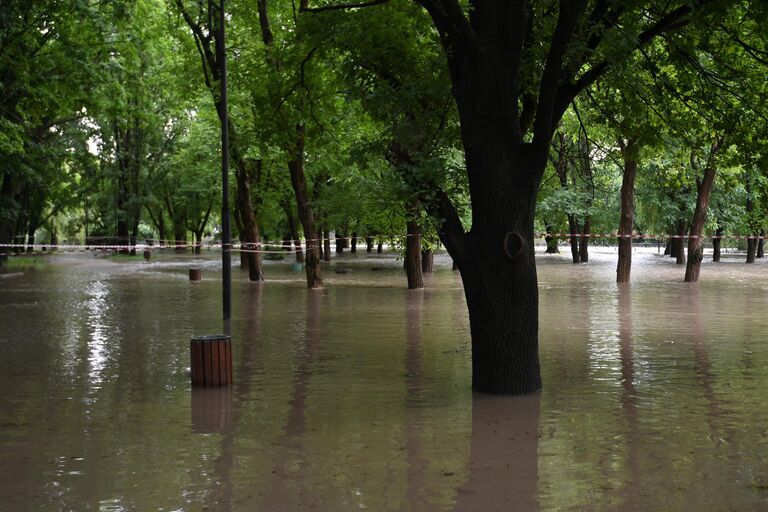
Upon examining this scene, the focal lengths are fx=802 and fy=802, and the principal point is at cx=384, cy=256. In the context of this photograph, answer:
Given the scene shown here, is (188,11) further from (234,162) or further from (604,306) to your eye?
(604,306)

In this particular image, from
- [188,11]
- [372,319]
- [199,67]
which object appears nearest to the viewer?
[372,319]

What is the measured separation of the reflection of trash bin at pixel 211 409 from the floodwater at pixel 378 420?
34 mm

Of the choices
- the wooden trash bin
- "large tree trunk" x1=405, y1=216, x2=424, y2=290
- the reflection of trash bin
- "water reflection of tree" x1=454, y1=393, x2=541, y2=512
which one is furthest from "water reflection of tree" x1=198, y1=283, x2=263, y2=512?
"large tree trunk" x1=405, y1=216, x2=424, y2=290

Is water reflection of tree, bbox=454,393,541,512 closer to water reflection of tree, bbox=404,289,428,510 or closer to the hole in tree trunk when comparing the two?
water reflection of tree, bbox=404,289,428,510

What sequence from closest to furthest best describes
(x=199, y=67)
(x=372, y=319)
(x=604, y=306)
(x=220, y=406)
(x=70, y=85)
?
(x=220, y=406)
(x=372, y=319)
(x=604, y=306)
(x=70, y=85)
(x=199, y=67)

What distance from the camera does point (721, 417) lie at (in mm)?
8023

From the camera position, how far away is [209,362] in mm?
9633

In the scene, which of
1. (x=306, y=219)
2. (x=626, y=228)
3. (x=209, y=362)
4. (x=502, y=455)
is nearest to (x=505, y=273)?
(x=502, y=455)

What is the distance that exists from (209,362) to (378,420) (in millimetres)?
2612

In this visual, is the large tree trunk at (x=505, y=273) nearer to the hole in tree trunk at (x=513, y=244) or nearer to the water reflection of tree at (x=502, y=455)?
the hole in tree trunk at (x=513, y=244)

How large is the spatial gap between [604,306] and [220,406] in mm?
13175

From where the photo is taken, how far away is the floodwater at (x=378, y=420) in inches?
229

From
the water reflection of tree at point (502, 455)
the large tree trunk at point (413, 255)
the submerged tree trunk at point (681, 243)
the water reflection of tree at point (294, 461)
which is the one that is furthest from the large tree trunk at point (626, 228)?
the water reflection of tree at point (502, 455)

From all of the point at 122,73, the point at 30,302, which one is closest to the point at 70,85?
the point at 122,73
